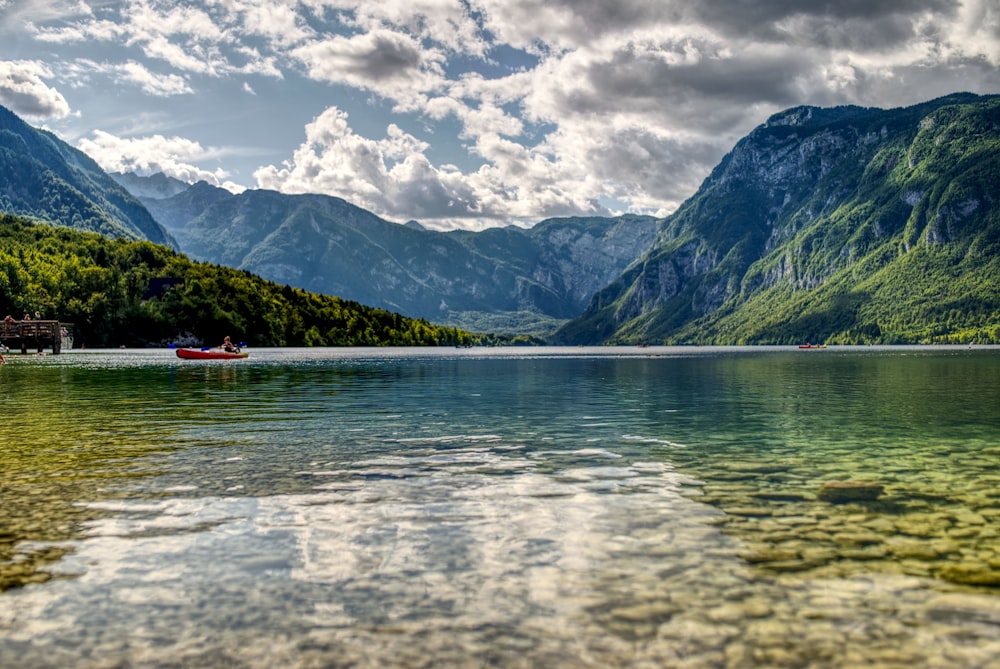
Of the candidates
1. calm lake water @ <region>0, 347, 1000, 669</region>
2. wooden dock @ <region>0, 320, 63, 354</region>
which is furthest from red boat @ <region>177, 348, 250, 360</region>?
calm lake water @ <region>0, 347, 1000, 669</region>

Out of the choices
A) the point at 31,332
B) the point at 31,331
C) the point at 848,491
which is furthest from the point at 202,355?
the point at 848,491

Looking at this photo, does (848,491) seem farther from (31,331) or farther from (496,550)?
(31,331)

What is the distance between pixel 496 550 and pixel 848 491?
37.5ft

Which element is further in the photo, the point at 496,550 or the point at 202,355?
the point at 202,355

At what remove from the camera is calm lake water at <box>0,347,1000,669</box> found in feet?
33.6

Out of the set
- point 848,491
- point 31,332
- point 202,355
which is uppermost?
point 31,332

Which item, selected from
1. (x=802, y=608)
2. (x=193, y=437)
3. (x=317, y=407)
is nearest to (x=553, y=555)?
(x=802, y=608)

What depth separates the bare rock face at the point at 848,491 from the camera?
1942 centimetres

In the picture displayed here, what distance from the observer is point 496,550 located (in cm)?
1486

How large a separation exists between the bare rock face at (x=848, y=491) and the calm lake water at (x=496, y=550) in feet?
1.61

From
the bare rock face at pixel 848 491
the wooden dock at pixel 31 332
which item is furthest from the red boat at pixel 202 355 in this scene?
the bare rock face at pixel 848 491

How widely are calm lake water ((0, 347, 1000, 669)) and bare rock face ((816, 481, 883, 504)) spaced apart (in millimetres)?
492

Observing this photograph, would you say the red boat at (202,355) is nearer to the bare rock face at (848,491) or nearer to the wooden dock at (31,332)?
the wooden dock at (31,332)

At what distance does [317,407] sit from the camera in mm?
48156
